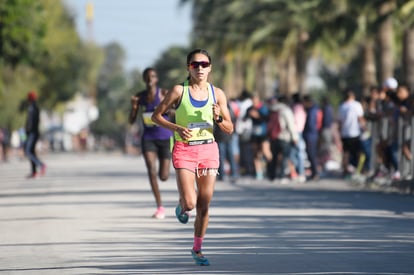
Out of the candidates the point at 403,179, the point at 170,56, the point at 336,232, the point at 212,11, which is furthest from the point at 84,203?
the point at 170,56

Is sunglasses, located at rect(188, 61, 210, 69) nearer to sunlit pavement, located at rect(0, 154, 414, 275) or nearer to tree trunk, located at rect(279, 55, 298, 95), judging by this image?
sunlit pavement, located at rect(0, 154, 414, 275)

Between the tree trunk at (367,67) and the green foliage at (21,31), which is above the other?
the green foliage at (21,31)

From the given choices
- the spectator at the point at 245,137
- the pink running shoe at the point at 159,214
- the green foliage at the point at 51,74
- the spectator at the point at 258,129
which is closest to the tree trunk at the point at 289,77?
the green foliage at the point at 51,74

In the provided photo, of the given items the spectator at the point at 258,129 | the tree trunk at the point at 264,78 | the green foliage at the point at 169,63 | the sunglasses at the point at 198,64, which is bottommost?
the green foliage at the point at 169,63

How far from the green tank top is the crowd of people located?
11405 mm

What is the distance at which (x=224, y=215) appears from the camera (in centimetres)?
1762

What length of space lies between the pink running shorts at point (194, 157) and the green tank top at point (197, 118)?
2.0 inches

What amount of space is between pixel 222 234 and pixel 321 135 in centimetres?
1795

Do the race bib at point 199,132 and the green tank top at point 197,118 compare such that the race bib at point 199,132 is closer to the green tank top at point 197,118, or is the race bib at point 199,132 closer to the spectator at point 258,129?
the green tank top at point 197,118

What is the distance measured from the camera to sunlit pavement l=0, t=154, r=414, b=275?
1140 centimetres

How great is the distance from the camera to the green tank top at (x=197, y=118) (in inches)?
465

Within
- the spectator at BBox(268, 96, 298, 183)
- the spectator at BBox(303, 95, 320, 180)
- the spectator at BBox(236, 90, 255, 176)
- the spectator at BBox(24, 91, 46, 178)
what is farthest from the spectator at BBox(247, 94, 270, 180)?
the spectator at BBox(24, 91, 46, 178)

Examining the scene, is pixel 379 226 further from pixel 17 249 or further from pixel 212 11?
pixel 212 11

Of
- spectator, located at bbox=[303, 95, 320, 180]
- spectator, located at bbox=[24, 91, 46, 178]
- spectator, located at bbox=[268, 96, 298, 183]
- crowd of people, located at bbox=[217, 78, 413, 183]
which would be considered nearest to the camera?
crowd of people, located at bbox=[217, 78, 413, 183]
